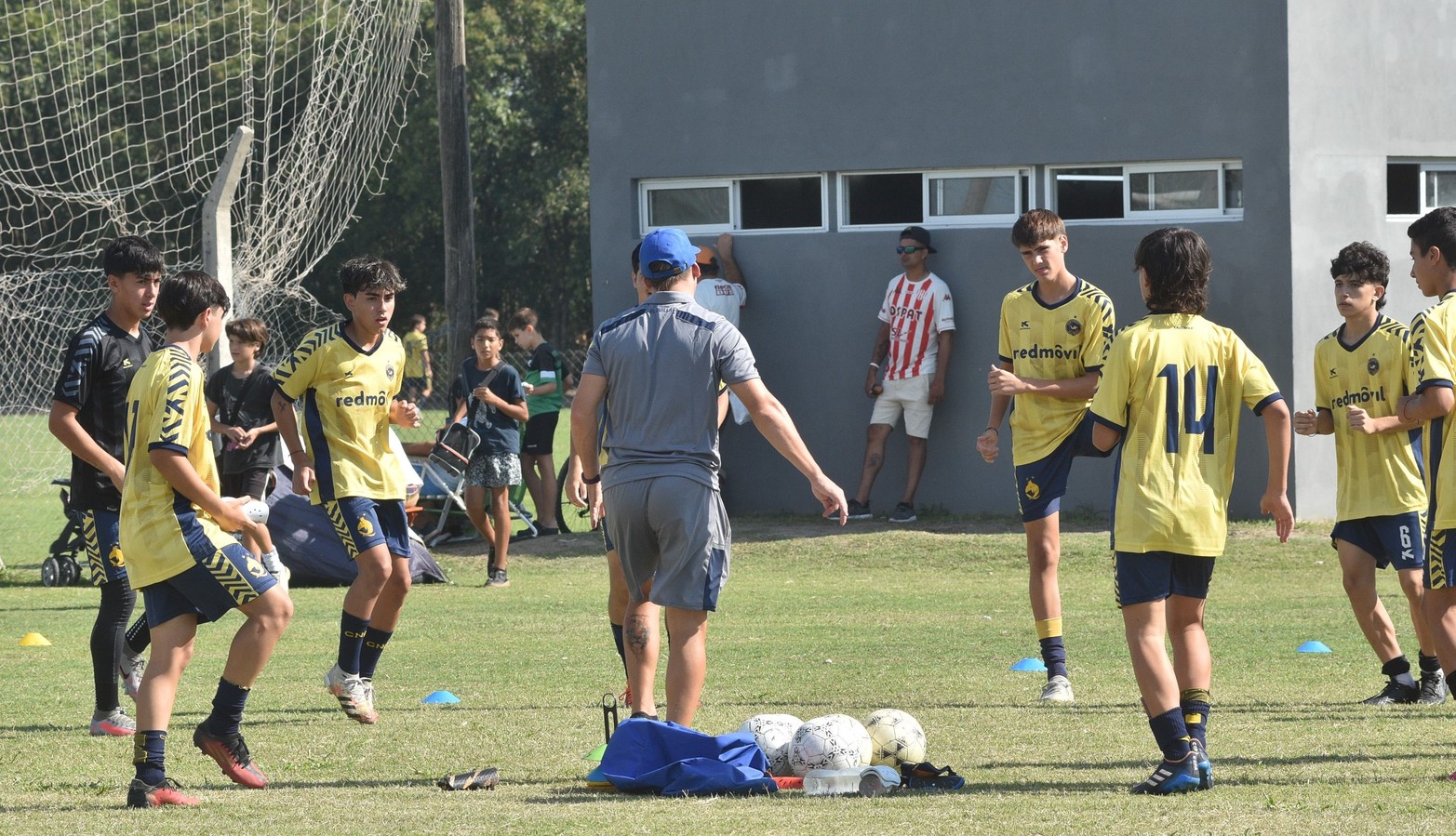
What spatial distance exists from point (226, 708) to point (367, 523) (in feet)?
5.57

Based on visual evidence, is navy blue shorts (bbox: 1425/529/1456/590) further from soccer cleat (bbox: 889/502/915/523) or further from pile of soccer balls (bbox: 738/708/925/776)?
soccer cleat (bbox: 889/502/915/523)

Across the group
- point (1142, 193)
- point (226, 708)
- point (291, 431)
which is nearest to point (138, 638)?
point (291, 431)

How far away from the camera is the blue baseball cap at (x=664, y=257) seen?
6375mm

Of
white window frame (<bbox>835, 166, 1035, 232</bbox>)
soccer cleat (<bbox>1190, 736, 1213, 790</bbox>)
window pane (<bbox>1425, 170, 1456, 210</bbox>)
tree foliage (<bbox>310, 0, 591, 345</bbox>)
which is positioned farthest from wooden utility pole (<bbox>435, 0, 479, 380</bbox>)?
tree foliage (<bbox>310, 0, 591, 345</bbox>)

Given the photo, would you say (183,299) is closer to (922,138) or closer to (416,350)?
(922,138)

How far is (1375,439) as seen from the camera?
24.0 ft

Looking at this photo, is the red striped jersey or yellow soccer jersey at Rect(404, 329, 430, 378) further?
yellow soccer jersey at Rect(404, 329, 430, 378)

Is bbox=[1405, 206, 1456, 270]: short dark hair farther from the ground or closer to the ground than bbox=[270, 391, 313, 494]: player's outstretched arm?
farther from the ground

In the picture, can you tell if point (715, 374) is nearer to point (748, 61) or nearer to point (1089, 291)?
point (1089, 291)

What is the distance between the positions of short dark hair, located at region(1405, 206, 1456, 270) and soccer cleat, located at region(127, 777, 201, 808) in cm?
509

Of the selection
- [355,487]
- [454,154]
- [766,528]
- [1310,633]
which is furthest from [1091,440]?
[454,154]

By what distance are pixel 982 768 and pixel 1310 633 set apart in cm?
456

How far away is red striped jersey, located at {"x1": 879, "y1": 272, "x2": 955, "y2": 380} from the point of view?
15.5 metres

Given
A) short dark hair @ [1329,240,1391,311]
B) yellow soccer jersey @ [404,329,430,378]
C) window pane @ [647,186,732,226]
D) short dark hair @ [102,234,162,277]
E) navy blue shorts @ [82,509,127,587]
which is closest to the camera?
short dark hair @ [102,234,162,277]
